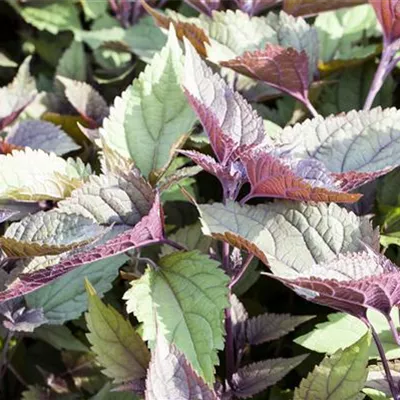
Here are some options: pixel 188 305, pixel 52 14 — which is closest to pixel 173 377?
pixel 188 305

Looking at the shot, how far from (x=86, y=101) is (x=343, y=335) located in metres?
0.68

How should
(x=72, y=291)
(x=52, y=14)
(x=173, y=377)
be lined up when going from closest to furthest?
(x=173, y=377) < (x=72, y=291) < (x=52, y=14)

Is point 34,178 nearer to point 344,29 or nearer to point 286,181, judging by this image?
point 286,181

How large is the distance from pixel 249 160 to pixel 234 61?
1.01 ft

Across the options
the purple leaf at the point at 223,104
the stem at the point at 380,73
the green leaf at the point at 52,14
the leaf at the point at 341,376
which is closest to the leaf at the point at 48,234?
the purple leaf at the point at 223,104

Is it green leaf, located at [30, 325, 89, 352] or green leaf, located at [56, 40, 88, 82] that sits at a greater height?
green leaf, located at [56, 40, 88, 82]

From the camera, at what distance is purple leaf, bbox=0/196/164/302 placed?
2.89 feet

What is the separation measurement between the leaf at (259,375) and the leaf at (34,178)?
14.2 inches

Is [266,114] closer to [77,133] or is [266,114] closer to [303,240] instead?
[77,133]

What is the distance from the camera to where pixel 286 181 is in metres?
0.90

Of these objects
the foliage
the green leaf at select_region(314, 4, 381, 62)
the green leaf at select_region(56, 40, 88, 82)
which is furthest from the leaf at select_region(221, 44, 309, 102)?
the green leaf at select_region(56, 40, 88, 82)

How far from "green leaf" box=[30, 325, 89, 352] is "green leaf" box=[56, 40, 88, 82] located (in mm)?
594

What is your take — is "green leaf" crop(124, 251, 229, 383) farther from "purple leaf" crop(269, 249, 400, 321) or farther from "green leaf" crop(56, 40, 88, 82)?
"green leaf" crop(56, 40, 88, 82)

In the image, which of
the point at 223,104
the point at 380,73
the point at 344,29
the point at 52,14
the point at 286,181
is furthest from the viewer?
the point at 52,14
